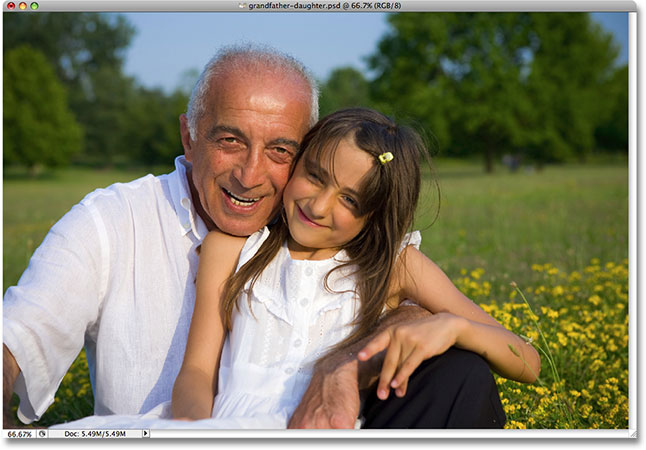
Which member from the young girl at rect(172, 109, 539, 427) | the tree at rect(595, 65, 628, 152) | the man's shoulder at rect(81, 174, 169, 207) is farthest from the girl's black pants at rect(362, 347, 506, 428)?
the tree at rect(595, 65, 628, 152)

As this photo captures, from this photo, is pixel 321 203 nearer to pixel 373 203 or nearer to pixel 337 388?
pixel 373 203

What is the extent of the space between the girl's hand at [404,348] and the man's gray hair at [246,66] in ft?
3.90

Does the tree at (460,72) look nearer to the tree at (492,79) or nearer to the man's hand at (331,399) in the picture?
the tree at (492,79)

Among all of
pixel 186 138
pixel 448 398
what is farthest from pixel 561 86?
pixel 448 398

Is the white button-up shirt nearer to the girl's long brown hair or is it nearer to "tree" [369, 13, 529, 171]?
the girl's long brown hair

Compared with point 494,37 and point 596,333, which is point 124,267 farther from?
point 494,37

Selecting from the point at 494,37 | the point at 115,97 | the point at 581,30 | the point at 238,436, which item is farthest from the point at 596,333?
the point at 115,97

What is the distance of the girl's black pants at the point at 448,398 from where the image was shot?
2.13 m

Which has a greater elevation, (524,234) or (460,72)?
(460,72)

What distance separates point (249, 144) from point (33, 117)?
3665cm

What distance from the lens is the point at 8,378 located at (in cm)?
238

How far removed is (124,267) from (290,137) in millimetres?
948

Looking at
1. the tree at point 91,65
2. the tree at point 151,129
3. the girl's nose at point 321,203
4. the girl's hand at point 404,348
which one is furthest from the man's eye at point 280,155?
the tree at point 91,65

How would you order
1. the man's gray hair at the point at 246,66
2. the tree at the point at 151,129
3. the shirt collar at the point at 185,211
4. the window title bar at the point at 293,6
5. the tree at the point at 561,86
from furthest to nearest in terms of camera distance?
1. the tree at the point at 151,129
2. the tree at the point at 561,86
3. the shirt collar at the point at 185,211
4. the man's gray hair at the point at 246,66
5. the window title bar at the point at 293,6
